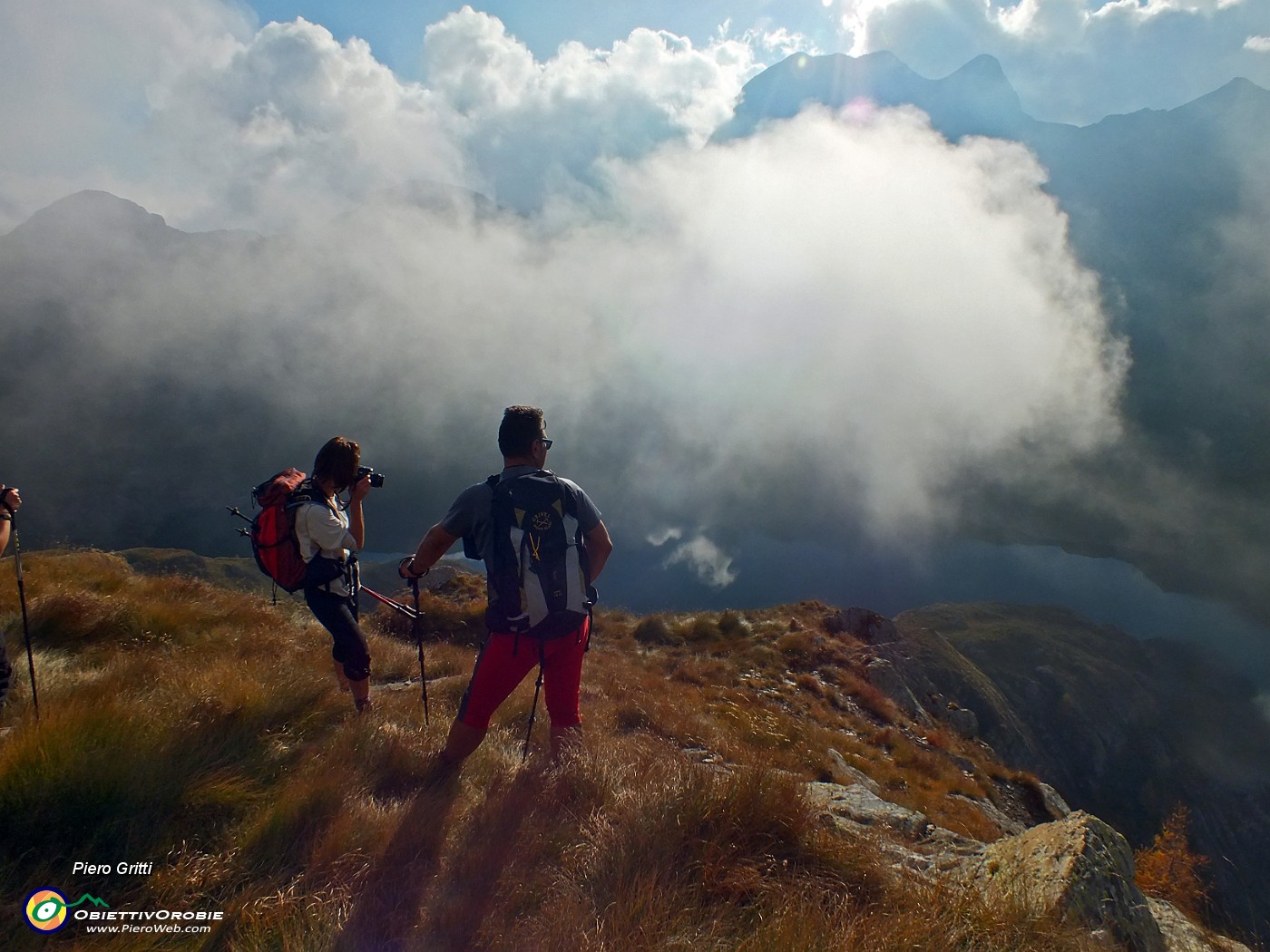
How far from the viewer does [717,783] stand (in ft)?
12.7

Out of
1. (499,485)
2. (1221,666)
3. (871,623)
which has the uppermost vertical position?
(499,485)

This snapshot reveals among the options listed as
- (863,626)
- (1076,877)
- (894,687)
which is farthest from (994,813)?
(863,626)

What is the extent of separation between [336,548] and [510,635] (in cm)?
194

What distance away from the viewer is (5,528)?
11.8 ft

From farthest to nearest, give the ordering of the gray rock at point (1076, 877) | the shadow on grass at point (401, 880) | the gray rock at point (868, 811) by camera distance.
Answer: the gray rock at point (868, 811), the gray rock at point (1076, 877), the shadow on grass at point (401, 880)

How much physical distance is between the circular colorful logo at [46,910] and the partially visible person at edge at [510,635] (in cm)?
202

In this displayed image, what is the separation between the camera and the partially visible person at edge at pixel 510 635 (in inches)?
159

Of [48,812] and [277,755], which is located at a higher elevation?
[48,812]

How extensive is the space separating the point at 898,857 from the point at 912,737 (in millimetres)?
16763

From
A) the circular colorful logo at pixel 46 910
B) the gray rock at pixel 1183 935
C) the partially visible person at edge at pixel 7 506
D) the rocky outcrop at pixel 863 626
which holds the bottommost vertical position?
the rocky outcrop at pixel 863 626

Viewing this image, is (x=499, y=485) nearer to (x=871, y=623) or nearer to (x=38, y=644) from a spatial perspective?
(x=38, y=644)

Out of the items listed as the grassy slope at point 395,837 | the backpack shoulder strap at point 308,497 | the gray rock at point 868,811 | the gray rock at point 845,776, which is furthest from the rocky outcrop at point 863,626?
the backpack shoulder strap at point 308,497

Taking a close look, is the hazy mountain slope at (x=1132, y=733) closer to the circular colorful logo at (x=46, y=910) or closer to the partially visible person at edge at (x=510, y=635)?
the partially visible person at edge at (x=510, y=635)

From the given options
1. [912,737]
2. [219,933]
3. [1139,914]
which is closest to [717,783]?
[219,933]
